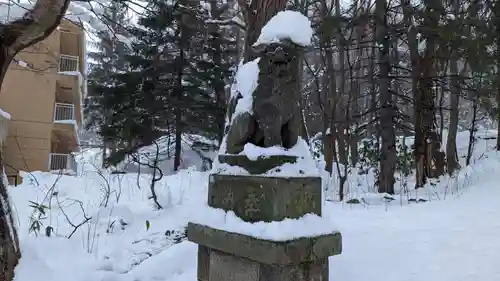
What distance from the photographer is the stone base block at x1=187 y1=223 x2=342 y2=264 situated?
267 centimetres

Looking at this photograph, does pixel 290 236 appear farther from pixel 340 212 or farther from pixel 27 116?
pixel 27 116

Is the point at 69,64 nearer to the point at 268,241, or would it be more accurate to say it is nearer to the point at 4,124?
the point at 4,124

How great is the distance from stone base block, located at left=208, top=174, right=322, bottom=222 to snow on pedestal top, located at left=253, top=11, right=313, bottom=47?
38.9 inches

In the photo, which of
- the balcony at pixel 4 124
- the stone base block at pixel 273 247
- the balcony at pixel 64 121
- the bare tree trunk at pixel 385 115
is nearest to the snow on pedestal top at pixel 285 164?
the stone base block at pixel 273 247

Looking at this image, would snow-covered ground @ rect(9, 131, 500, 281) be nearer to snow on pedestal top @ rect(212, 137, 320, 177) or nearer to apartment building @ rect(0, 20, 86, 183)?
snow on pedestal top @ rect(212, 137, 320, 177)

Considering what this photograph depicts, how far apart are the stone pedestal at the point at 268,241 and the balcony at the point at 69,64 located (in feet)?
51.0

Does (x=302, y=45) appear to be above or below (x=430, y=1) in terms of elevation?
below

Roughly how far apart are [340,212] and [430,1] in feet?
14.6

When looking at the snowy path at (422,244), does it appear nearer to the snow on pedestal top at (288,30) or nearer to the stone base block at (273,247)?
the stone base block at (273,247)

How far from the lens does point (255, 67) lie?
10.4 feet

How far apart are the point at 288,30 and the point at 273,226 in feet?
4.52

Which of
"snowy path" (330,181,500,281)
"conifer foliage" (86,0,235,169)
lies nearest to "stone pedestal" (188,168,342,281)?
"snowy path" (330,181,500,281)

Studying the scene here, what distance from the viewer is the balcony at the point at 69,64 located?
16.5 m

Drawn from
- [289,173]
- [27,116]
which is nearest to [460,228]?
[289,173]
